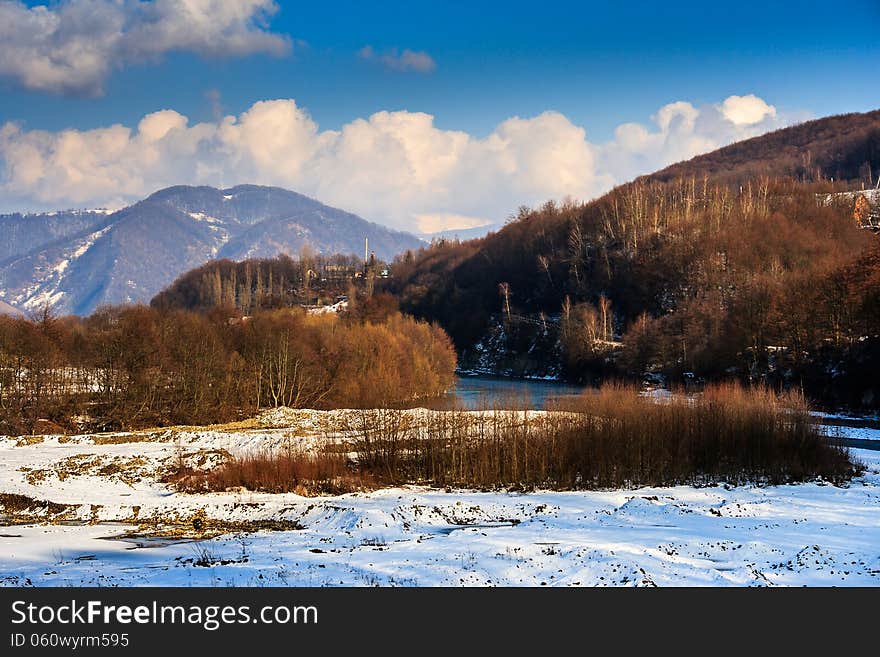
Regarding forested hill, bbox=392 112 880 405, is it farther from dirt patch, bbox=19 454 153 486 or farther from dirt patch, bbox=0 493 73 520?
dirt patch, bbox=0 493 73 520

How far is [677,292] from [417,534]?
345 ft

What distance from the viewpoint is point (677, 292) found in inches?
4670

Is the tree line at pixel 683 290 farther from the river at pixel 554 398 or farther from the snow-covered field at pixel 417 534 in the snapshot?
the snow-covered field at pixel 417 534

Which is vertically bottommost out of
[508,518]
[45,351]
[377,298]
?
[508,518]

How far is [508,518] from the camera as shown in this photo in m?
25.2

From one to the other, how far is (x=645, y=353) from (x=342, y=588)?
84.6 m

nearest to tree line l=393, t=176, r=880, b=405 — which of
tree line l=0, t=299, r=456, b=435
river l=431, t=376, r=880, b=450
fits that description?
river l=431, t=376, r=880, b=450

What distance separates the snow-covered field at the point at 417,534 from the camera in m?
15.8

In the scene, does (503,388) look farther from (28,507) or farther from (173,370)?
(28,507)

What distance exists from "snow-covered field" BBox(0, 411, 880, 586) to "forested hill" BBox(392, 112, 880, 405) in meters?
40.4

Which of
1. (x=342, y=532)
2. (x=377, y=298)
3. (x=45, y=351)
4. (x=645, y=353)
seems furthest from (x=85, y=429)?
(x=645, y=353)

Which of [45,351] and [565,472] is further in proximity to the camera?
[45,351]

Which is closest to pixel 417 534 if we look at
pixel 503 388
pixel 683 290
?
pixel 503 388
